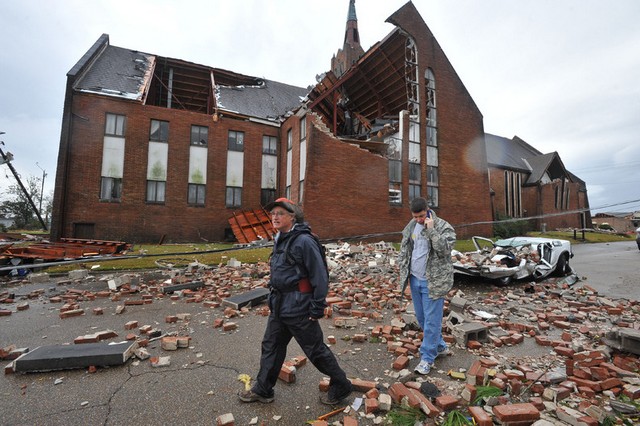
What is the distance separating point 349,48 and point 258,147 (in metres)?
25.0

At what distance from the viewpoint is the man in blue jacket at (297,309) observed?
260cm

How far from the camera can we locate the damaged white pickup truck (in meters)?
7.64

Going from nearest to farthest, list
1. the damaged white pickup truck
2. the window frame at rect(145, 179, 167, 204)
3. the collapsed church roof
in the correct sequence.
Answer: the damaged white pickup truck → the window frame at rect(145, 179, 167, 204) → the collapsed church roof

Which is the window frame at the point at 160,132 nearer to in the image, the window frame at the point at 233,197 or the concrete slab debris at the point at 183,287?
the window frame at the point at 233,197

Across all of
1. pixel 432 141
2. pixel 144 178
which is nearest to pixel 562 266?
pixel 432 141

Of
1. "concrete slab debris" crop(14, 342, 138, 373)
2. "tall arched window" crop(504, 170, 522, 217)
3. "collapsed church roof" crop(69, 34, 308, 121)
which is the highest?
"collapsed church roof" crop(69, 34, 308, 121)

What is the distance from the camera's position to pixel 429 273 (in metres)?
3.47

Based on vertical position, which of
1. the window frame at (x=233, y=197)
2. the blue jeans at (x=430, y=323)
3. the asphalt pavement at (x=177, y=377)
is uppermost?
the window frame at (x=233, y=197)

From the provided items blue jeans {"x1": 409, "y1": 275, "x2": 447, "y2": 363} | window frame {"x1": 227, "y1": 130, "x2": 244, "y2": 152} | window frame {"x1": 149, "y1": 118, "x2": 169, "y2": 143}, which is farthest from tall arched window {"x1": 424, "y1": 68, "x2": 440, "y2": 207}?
blue jeans {"x1": 409, "y1": 275, "x2": 447, "y2": 363}

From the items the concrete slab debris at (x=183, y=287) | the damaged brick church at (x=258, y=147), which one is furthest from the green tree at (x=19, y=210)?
the concrete slab debris at (x=183, y=287)

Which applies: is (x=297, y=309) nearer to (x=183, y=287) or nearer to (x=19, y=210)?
(x=183, y=287)

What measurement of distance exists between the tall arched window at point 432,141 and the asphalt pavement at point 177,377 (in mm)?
16255

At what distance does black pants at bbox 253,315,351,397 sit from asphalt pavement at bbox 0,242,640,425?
0.21 meters

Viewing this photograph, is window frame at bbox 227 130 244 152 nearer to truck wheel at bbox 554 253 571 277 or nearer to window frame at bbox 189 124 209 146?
window frame at bbox 189 124 209 146
